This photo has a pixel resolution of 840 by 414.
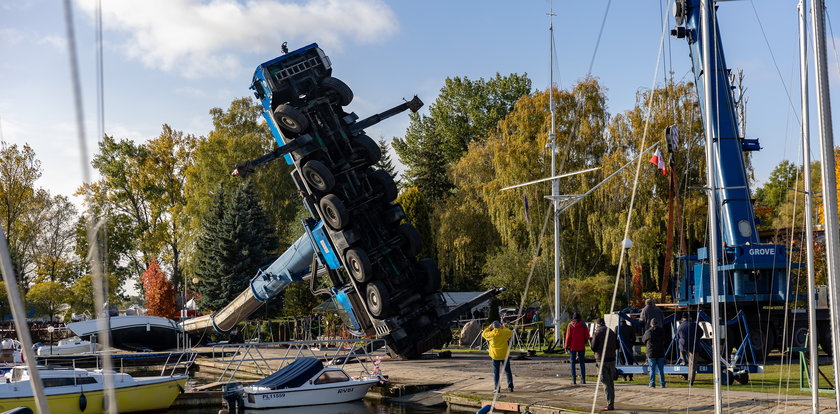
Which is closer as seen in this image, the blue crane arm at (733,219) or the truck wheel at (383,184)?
the blue crane arm at (733,219)

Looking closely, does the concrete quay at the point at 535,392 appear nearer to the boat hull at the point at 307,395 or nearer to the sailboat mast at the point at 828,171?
the boat hull at the point at 307,395

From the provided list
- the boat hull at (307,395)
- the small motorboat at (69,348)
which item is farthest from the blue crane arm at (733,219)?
the small motorboat at (69,348)

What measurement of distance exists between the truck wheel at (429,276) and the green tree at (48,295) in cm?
3270

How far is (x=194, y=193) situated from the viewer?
55.0 m

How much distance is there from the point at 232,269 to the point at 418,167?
859 inches

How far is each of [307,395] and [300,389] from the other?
232 mm

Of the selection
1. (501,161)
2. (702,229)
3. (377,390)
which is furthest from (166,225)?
(377,390)

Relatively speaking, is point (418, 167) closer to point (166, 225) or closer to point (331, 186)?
point (166, 225)

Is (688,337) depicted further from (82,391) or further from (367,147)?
(82,391)

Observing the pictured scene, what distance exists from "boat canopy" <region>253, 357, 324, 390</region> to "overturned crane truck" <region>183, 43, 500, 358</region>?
3.45 metres

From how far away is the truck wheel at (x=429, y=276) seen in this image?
24156mm

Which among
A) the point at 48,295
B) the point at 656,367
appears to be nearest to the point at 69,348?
the point at 48,295

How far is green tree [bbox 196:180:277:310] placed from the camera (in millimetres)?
45625

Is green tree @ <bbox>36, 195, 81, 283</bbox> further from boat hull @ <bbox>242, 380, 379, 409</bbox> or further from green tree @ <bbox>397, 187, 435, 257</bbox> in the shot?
boat hull @ <bbox>242, 380, 379, 409</bbox>
